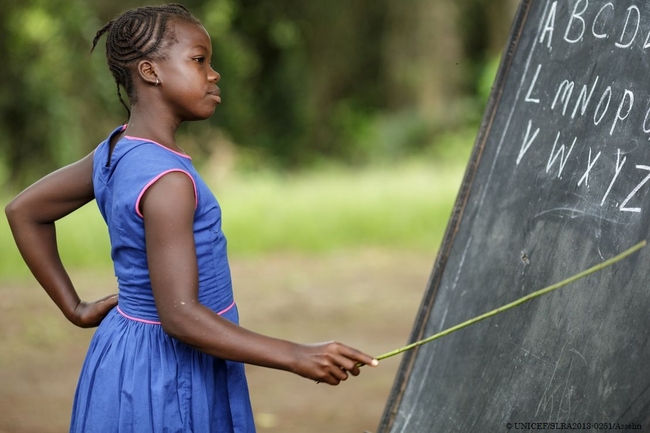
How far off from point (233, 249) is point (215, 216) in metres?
6.60

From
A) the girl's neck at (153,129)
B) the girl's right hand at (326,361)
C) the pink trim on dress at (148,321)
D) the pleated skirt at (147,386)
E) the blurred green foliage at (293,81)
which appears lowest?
the pleated skirt at (147,386)

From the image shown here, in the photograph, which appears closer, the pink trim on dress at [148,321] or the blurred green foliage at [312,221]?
the pink trim on dress at [148,321]

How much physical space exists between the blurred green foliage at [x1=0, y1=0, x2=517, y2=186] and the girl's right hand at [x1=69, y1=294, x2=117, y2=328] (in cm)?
838

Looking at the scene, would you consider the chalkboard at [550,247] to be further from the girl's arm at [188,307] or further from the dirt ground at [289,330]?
the dirt ground at [289,330]

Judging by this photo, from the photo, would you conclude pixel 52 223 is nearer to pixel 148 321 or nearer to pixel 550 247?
pixel 148 321

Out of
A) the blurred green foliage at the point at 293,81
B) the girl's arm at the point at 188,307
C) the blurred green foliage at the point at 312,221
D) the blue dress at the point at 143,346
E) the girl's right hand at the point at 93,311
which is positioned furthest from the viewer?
the blurred green foliage at the point at 293,81

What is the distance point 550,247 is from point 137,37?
1.25m

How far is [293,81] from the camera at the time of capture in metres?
18.7

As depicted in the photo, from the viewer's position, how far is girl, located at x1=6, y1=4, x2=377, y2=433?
209cm

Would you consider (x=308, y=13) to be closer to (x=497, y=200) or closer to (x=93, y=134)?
(x=93, y=134)

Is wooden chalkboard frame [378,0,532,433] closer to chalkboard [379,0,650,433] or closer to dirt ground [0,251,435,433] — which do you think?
chalkboard [379,0,650,433]

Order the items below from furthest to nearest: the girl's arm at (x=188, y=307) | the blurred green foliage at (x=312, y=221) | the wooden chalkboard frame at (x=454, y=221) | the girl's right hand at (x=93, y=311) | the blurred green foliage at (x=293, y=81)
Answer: the blurred green foliage at (x=293, y=81), the blurred green foliage at (x=312, y=221), the wooden chalkboard frame at (x=454, y=221), the girl's right hand at (x=93, y=311), the girl's arm at (x=188, y=307)

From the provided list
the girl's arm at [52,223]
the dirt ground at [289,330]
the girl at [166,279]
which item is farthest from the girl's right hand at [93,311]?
the dirt ground at [289,330]

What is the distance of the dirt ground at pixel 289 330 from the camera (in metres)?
4.95
